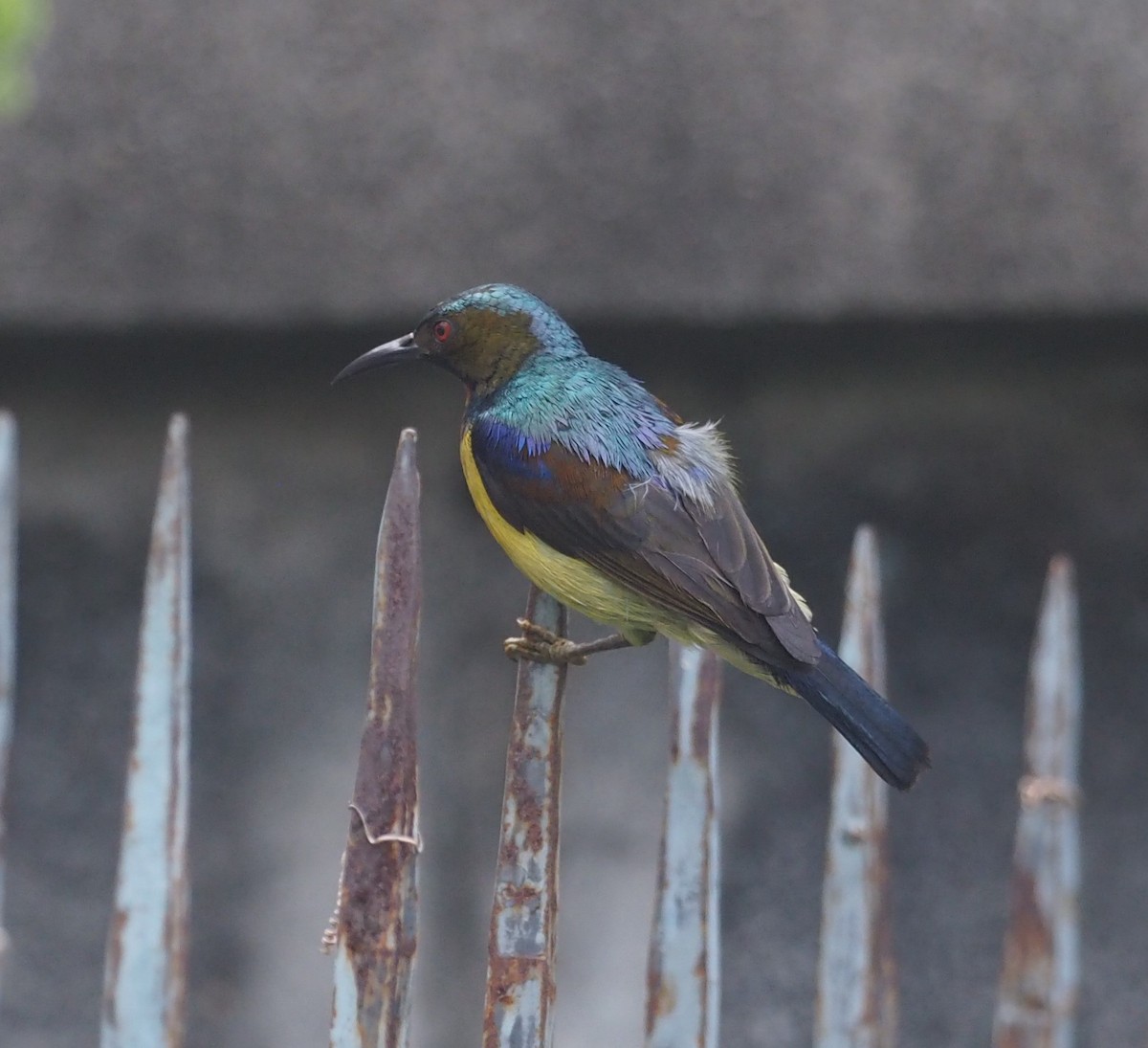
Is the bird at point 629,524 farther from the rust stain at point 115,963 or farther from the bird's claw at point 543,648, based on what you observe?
the rust stain at point 115,963

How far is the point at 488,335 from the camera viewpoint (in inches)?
89.0

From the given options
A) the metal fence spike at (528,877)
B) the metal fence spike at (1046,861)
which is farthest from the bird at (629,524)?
the metal fence spike at (1046,861)

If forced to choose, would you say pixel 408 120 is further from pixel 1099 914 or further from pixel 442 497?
pixel 1099 914

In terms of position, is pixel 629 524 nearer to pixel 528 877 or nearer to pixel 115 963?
pixel 528 877

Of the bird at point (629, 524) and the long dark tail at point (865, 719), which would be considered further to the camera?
the bird at point (629, 524)

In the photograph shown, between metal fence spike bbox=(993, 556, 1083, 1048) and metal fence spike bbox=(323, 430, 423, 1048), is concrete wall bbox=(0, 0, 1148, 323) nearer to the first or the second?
metal fence spike bbox=(993, 556, 1083, 1048)

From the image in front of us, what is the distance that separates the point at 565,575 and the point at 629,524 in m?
0.10

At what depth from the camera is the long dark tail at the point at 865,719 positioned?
1.90m

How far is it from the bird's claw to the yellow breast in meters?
0.17

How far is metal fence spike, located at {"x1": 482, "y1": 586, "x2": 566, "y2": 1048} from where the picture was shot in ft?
5.72

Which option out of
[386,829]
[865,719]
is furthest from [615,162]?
[386,829]

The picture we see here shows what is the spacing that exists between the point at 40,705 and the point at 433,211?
1538 mm

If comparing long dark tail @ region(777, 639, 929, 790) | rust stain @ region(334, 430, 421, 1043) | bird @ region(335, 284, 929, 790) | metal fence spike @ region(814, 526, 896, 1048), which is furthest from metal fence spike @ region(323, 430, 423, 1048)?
metal fence spike @ region(814, 526, 896, 1048)

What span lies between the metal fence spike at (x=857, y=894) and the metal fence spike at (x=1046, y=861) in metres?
0.18
